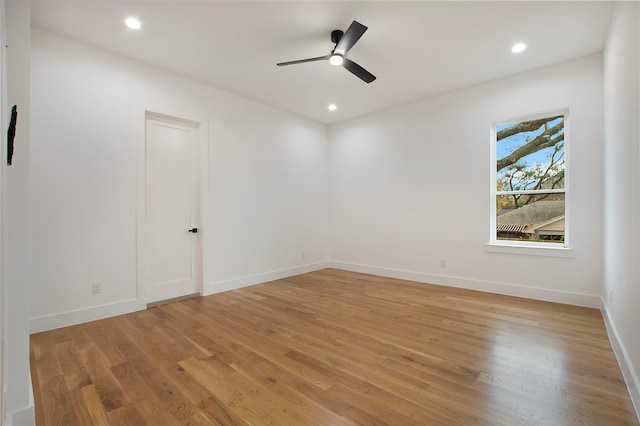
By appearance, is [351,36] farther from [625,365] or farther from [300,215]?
[300,215]

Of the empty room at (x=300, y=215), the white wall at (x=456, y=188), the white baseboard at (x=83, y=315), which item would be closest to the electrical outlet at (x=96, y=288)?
the empty room at (x=300, y=215)

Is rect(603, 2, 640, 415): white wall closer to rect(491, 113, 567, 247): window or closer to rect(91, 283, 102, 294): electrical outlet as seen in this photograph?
rect(491, 113, 567, 247): window

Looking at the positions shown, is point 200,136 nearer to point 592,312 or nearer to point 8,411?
point 8,411

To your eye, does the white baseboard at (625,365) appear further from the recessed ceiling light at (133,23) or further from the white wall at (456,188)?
the recessed ceiling light at (133,23)

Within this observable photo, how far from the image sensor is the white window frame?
357 centimetres

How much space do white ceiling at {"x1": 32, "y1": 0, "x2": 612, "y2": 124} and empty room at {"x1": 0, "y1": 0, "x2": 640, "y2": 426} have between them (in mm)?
28

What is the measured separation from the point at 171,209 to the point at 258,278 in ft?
5.60

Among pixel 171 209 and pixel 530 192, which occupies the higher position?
pixel 530 192

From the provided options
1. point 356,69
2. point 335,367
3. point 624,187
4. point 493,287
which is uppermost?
point 356,69

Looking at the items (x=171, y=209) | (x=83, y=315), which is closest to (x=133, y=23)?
(x=171, y=209)

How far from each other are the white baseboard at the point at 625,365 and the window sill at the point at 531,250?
88 centimetres

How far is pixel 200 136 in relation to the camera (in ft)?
13.4

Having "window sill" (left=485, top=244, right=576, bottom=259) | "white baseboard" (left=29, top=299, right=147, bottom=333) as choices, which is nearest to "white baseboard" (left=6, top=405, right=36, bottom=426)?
"white baseboard" (left=29, top=299, right=147, bottom=333)

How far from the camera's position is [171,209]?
3.88 meters
